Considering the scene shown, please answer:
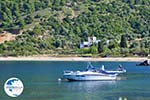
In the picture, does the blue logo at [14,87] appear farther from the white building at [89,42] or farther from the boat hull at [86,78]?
the white building at [89,42]

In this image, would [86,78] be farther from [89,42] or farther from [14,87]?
[89,42]

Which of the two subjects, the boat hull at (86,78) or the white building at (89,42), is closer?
the boat hull at (86,78)

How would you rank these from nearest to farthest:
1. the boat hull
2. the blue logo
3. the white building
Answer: the blue logo < the boat hull < the white building

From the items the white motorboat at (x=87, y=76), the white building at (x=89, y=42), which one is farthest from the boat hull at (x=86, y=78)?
the white building at (x=89, y=42)

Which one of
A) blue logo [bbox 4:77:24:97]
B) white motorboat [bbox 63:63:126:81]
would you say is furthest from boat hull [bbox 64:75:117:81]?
blue logo [bbox 4:77:24:97]

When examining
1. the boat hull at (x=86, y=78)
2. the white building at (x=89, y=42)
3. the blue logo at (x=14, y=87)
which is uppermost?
the white building at (x=89, y=42)

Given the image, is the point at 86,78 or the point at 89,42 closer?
the point at 86,78

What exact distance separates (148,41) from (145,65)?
41.3 m

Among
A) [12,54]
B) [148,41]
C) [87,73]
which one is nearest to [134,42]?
[148,41]

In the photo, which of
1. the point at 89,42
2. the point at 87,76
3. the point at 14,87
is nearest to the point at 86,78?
the point at 87,76

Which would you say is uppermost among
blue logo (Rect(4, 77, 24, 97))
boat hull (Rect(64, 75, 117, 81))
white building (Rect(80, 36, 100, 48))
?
white building (Rect(80, 36, 100, 48))

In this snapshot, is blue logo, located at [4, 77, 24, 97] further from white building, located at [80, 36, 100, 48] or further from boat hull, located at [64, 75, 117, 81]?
white building, located at [80, 36, 100, 48]

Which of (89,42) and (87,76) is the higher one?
(89,42)

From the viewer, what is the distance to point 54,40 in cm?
18475
